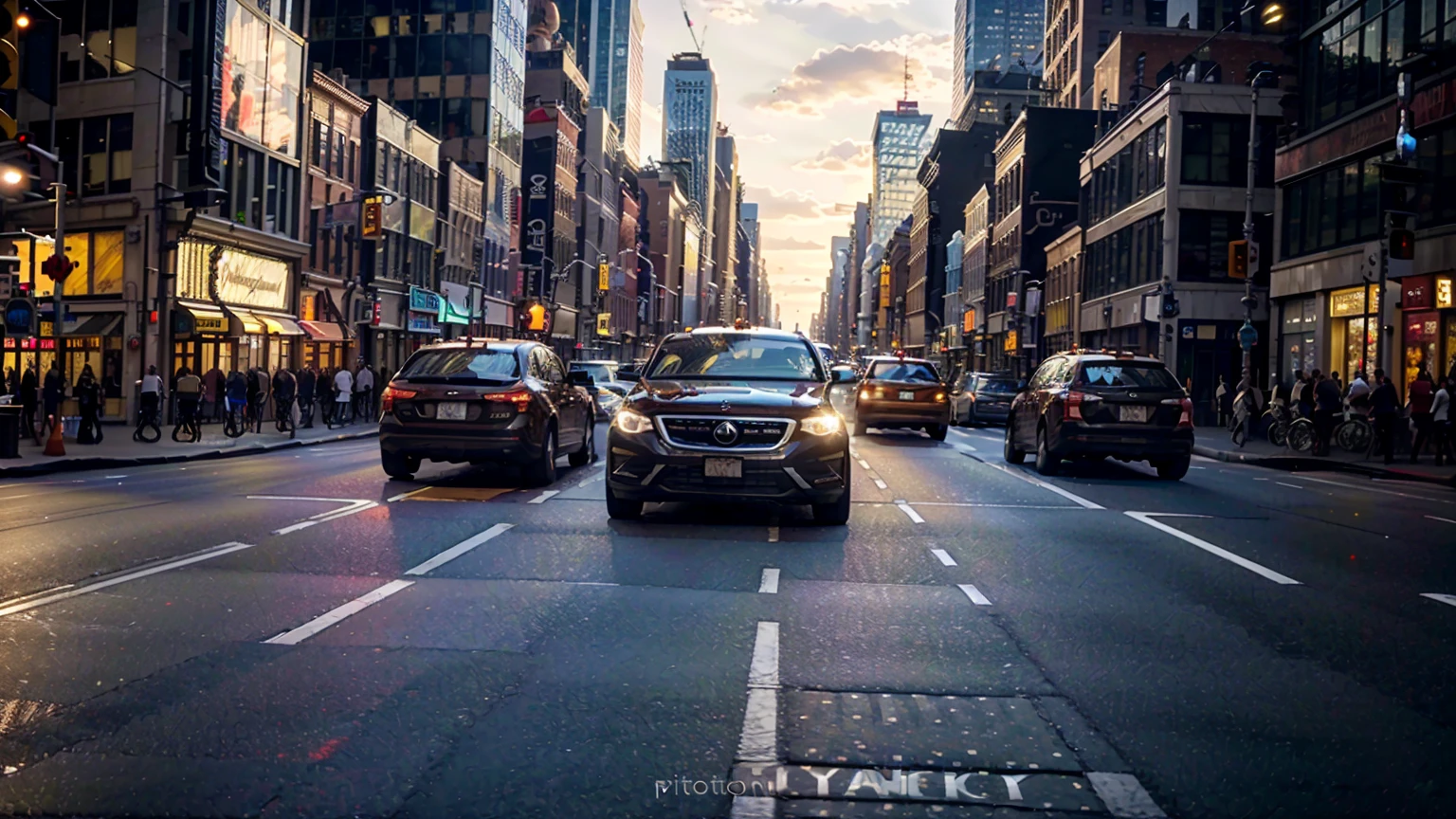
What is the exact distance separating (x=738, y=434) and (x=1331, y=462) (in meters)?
18.6

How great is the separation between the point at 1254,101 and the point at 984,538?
2916 cm

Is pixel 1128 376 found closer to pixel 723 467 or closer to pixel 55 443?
pixel 723 467

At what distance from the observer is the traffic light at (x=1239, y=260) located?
32750mm

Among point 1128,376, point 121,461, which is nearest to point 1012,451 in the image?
point 1128,376

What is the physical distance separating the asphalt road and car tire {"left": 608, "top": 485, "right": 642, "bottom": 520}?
0.77 feet

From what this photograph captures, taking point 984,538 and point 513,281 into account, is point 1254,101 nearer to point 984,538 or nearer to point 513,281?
point 984,538

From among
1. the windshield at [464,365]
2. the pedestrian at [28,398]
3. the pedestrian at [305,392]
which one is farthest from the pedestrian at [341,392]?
the windshield at [464,365]

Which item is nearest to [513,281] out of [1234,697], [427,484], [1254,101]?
[1254,101]

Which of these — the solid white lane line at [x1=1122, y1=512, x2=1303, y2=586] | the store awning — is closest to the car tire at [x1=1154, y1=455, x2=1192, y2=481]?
the solid white lane line at [x1=1122, y1=512, x2=1303, y2=586]

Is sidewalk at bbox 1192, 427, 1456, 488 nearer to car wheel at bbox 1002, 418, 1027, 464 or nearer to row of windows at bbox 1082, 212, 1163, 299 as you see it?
car wheel at bbox 1002, 418, 1027, 464

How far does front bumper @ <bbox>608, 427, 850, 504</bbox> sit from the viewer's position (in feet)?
36.3

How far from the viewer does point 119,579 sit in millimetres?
8352

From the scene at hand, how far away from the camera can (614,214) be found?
116 meters

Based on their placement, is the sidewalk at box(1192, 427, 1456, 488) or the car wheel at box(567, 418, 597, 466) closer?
the car wheel at box(567, 418, 597, 466)
